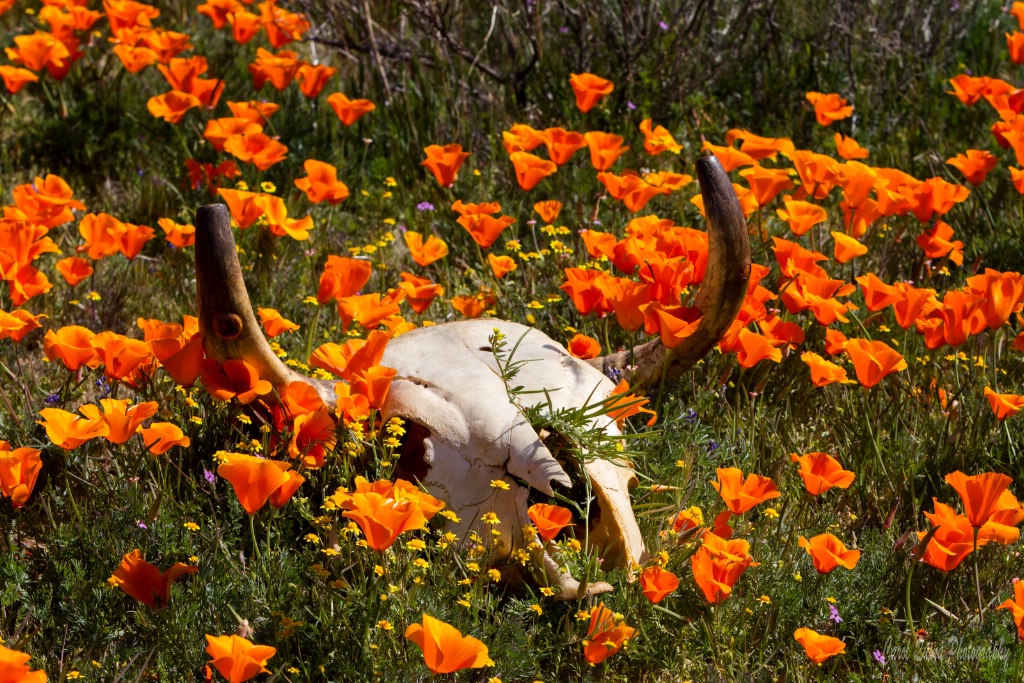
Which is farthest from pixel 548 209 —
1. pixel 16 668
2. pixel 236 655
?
pixel 16 668

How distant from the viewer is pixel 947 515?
242cm

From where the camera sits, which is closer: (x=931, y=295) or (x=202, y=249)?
(x=202, y=249)

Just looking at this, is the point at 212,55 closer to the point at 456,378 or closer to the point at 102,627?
the point at 456,378

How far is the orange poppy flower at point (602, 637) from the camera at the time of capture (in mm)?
2270

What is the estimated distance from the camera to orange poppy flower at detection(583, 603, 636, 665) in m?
2.27

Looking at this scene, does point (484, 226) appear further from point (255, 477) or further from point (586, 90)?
point (255, 477)

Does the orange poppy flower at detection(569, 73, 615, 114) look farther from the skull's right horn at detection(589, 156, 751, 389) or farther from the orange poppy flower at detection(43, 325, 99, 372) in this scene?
the orange poppy flower at detection(43, 325, 99, 372)

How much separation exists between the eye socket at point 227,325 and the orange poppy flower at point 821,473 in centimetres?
128

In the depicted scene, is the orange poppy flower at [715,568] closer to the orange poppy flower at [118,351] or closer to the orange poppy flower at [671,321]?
the orange poppy flower at [671,321]

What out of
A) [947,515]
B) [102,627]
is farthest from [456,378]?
[947,515]

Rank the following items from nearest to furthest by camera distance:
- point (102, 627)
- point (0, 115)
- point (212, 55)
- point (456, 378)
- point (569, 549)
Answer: point (102, 627) → point (569, 549) → point (456, 378) → point (0, 115) → point (212, 55)

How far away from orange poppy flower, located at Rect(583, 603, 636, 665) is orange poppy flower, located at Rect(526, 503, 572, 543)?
18cm

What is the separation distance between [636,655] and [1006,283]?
1.39 metres

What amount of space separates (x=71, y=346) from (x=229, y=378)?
1.17 feet
